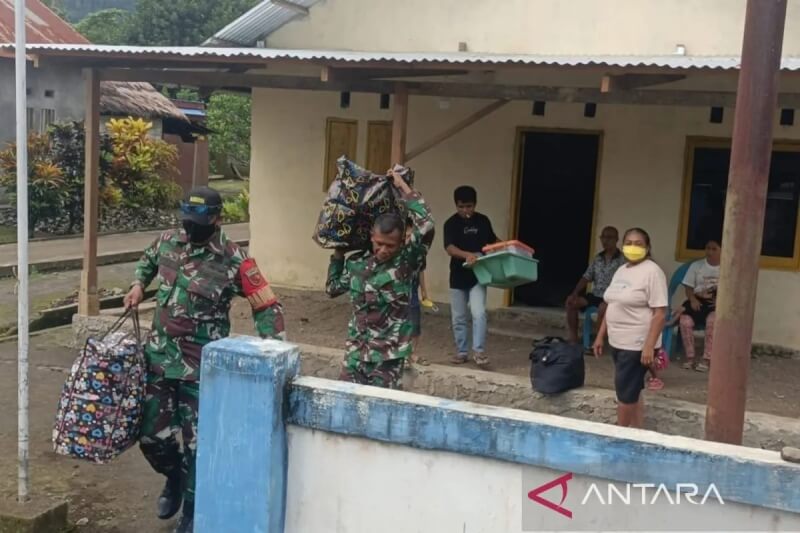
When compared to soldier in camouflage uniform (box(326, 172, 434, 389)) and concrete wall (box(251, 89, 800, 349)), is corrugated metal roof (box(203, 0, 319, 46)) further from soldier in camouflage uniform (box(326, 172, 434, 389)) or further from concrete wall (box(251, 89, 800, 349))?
soldier in camouflage uniform (box(326, 172, 434, 389))

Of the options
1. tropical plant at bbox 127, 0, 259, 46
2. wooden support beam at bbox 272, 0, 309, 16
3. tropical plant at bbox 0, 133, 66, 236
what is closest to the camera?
wooden support beam at bbox 272, 0, 309, 16

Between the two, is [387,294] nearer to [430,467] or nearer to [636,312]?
[430,467]

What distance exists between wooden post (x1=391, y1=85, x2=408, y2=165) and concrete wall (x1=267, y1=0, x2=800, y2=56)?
1.84 meters

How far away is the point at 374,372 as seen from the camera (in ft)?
15.4

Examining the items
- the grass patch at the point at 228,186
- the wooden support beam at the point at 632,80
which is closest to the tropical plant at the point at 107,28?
the grass patch at the point at 228,186

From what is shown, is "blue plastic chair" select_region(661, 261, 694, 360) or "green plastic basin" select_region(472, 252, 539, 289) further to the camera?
"blue plastic chair" select_region(661, 261, 694, 360)

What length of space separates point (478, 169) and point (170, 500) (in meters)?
5.22

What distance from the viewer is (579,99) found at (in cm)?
691

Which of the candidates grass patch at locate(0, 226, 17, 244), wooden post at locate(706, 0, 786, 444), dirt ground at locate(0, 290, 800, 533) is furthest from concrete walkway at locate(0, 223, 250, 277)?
wooden post at locate(706, 0, 786, 444)

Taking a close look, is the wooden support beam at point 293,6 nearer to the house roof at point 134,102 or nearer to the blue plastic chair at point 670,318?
the blue plastic chair at point 670,318

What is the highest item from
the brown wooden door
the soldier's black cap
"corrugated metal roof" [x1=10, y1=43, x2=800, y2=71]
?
"corrugated metal roof" [x1=10, y1=43, x2=800, y2=71]

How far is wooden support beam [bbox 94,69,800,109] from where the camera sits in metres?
6.62

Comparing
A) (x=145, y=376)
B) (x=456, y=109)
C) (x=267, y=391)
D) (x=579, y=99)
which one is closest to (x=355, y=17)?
(x=456, y=109)

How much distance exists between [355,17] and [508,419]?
710 centimetres
